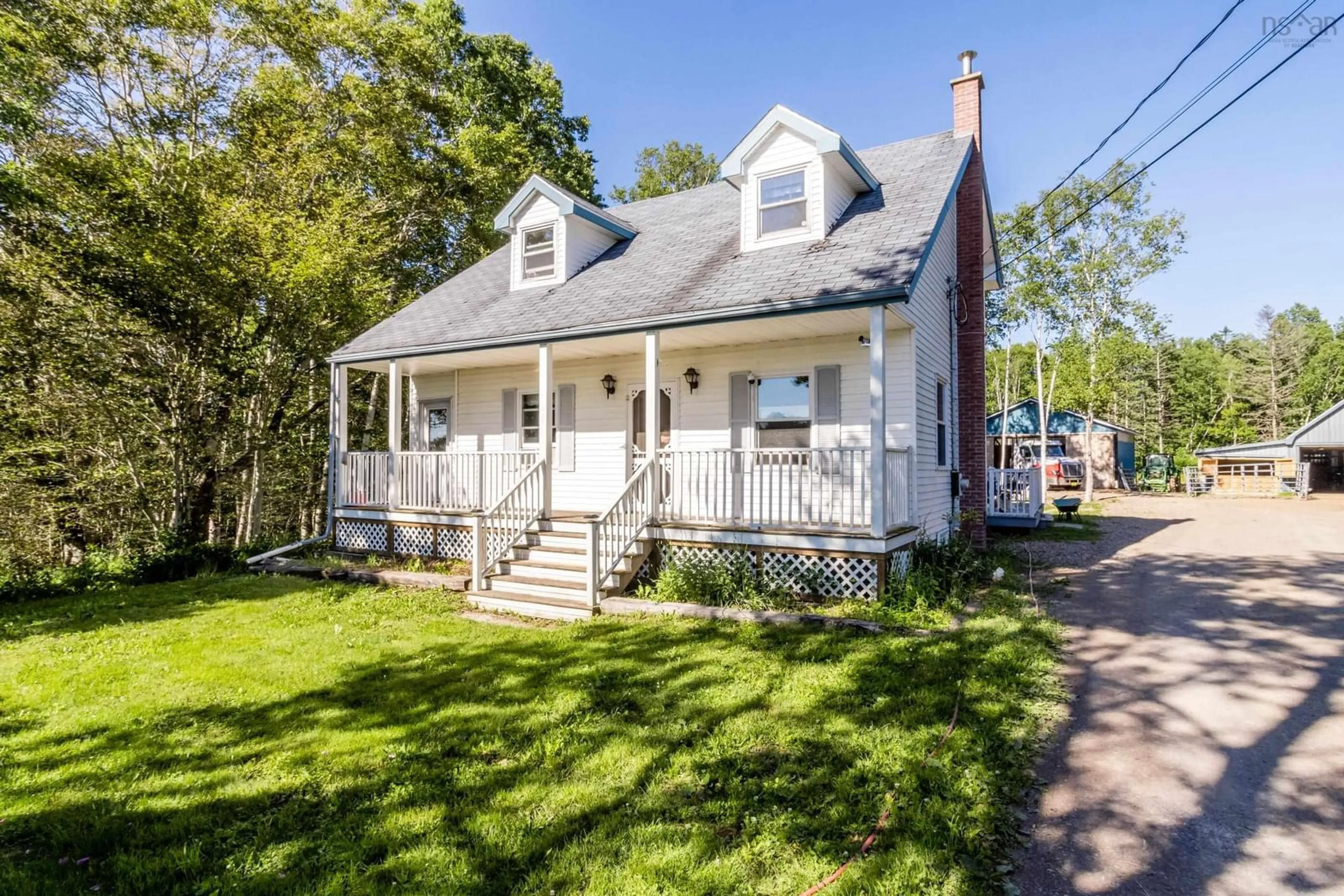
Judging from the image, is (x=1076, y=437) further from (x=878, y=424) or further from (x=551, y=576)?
(x=551, y=576)

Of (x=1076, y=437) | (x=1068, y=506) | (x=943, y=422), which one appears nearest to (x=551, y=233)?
(x=943, y=422)

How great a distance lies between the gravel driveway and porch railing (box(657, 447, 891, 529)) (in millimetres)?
2845

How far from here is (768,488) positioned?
820cm

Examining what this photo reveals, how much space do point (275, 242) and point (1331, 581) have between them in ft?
61.0

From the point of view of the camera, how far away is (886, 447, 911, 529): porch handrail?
7.59 m

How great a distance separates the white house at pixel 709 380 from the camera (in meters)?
7.77

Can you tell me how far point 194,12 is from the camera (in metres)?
13.0

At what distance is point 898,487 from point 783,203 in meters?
4.65

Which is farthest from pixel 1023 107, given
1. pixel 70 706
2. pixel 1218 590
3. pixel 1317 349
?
pixel 1317 349

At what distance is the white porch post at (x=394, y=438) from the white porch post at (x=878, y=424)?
8375mm

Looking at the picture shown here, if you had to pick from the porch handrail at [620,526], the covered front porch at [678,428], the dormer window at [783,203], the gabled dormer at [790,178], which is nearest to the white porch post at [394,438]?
the covered front porch at [678,428]

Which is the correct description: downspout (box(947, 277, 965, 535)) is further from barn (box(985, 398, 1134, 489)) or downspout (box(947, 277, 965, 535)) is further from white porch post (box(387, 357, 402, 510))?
barn (box(985, 398, 1134, 489))


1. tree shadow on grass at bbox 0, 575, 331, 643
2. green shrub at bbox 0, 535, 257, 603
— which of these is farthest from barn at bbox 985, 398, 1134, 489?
green shrub at bbox 0, 535, 257, 603

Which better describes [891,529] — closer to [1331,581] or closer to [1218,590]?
[1218,590]
